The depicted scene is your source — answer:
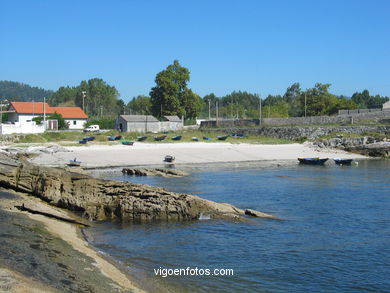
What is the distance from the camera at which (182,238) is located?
17.3 metres

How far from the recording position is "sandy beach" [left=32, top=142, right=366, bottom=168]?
1903 inches

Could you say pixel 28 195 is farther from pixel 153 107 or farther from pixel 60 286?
pixel 153 107

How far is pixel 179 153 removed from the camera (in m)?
57.0

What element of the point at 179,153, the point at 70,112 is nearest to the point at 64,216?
the point at 179,153

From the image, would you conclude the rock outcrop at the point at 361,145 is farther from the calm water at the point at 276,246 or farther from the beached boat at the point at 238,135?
the calm water at the point at 276,246

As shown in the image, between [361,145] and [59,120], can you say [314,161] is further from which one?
[59,120]

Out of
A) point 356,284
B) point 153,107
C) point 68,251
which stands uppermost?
point 153,107

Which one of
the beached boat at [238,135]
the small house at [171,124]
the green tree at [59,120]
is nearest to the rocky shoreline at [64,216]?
the beached boat at [238,135]

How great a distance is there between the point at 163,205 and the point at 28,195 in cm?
581

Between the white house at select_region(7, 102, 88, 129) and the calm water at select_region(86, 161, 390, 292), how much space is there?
6851 centimetres

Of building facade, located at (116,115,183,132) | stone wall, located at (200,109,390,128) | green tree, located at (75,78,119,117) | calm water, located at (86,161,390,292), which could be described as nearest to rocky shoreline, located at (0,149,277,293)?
calm water, located at (86,161,390,292)

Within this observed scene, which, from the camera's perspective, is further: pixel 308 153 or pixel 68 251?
pixel 308 153

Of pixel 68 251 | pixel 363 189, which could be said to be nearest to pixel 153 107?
pixel 363 189

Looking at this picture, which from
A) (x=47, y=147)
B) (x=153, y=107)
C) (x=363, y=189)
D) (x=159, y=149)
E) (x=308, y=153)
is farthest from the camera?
(x=153, y=107)
